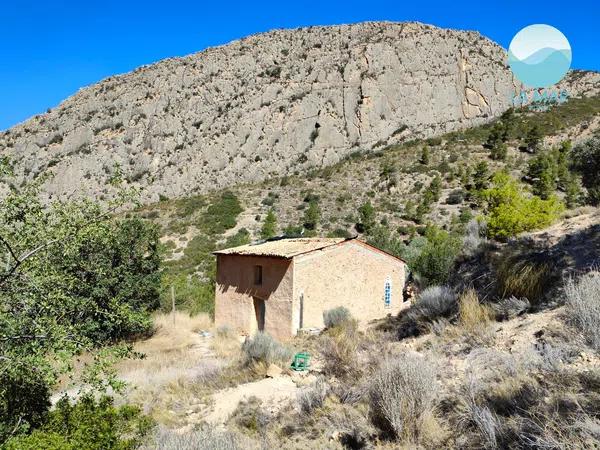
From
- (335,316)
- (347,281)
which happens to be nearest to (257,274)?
(347,281)

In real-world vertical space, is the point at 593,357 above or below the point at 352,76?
below

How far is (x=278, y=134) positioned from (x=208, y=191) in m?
13.1

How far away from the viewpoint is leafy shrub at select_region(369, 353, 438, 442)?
564 cm

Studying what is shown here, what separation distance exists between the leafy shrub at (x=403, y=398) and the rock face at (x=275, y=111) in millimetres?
54916

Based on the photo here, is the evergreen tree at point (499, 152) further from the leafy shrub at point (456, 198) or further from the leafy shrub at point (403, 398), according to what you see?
the leafy shrub at point (403, 398)

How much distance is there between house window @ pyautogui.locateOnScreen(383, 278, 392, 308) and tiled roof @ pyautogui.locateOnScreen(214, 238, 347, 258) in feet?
9.77

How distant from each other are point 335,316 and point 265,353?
20.6 feet

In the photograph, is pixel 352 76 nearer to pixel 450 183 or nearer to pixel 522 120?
pixel 522 120

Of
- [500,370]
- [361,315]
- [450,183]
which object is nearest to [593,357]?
[500,370]

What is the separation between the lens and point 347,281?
1947 cm

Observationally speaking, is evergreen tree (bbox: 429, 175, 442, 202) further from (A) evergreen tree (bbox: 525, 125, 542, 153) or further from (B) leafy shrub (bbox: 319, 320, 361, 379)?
(B) leafy shrub (bbox: 319, 320, 361, 379)

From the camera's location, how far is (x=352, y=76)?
66.1m

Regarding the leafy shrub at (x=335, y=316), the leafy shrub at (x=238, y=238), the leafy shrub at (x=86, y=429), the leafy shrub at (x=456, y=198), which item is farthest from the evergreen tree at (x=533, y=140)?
the leafy shrub at (x=86, y=429)

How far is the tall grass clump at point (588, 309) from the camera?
5397mm
